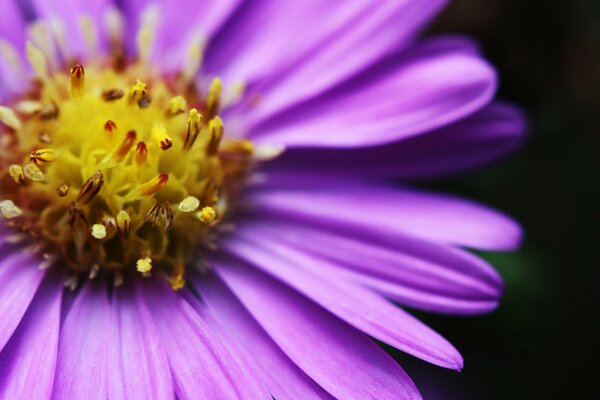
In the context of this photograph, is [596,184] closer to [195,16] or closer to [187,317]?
[195,16]

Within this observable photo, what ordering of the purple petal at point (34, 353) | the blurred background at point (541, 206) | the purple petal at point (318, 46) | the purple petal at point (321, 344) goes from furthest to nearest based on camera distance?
the blurred background at point (541, 206) → the purple petal at point (318, 46) → the purple petal at point (321, 344) → the purple petal at point (34, 353)

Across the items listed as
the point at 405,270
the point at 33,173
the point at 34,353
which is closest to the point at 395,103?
the point at 405,270

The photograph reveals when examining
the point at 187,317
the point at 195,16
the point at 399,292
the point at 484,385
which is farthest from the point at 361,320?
Answer: the point at 484,385

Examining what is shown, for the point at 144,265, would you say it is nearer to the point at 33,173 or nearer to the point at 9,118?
the point at 33,173

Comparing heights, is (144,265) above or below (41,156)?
below

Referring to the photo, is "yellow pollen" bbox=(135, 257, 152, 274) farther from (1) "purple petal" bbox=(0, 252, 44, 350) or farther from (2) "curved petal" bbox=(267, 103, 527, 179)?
(2) "curved petal" bbox=(267, 103, 527, 179)

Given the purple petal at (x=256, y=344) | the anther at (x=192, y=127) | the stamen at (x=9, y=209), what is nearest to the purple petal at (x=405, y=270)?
the purple petal at (x=256, y=344)

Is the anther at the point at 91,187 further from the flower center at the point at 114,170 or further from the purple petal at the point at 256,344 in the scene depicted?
the purple petal at the point at 256,344
